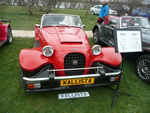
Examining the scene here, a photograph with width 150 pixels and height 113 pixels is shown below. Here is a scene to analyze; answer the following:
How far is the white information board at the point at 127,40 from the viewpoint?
2.72 meters

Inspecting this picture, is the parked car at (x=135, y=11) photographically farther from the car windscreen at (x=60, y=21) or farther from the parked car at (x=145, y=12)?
the car windscreen at (x=60, y=21)

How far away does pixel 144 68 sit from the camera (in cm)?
372

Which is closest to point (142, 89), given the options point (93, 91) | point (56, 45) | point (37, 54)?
point (93, 91)

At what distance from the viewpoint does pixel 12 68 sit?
4.05 meters

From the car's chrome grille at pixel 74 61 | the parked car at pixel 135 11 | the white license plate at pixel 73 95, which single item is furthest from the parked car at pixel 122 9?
the white license plate at pixel 73 95

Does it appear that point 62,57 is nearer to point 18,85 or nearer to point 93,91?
point 93,91

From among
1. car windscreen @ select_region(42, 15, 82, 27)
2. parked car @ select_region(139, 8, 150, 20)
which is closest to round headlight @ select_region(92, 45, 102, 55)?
car windscreen @ select_region(42, 15, 82, 27)

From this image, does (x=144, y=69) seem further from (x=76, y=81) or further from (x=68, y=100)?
(x=68, y=100)

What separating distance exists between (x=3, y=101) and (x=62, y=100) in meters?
1.27

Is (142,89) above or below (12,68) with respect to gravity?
below

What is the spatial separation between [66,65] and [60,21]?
2087mm

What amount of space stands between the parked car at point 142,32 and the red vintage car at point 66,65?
1088mm

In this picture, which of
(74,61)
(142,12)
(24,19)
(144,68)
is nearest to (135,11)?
(142,12)

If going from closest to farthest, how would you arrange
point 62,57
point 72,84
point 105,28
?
point 72,84 → point 62,57 → point 105,28
